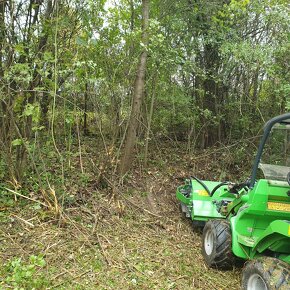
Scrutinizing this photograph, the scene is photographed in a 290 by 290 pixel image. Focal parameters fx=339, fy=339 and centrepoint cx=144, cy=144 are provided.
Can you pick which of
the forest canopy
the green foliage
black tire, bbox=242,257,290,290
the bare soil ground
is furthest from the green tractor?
the forest canopy

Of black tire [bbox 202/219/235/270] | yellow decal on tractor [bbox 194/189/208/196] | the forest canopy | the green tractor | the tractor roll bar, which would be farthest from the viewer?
yellow decal on tractor [bbox 194/189/208/196]

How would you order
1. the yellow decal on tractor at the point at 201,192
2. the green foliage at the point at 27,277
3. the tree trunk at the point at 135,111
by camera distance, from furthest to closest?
the tree trunk at the point at 135,111 → the yellow decal on tractor at the point at 201,192 → the green foliage at the point at 27,277

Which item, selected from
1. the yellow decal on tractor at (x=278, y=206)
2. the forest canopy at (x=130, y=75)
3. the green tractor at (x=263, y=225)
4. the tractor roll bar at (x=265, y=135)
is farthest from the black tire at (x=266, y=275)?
the forest canopy at (x=130, y=75)

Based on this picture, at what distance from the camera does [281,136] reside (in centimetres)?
428

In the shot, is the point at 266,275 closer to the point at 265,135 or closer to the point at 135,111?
the point at 265,135

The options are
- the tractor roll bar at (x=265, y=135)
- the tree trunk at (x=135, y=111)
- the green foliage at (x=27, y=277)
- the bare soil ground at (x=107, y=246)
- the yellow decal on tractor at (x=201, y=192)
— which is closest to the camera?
the green foliage at (x=27, y=277)

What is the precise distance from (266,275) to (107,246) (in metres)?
2.38

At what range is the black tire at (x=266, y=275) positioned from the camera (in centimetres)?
312

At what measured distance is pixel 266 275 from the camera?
3279mm

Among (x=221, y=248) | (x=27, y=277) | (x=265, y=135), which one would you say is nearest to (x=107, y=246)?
(x=27, y=277)

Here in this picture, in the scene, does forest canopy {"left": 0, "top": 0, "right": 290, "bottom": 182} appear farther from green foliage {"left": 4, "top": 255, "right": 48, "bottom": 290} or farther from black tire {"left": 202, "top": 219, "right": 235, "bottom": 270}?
black tire {"left": 202, "top": 219, "right": 235, "bottom": 270}

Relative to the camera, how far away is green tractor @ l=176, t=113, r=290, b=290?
3.38m

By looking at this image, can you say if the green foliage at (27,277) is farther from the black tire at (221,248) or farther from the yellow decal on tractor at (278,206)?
the yellow decal on tractor at (278,206)

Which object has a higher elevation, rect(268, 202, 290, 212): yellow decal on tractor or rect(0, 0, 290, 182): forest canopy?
rect(0, 0, 290, 182): forest canopy
